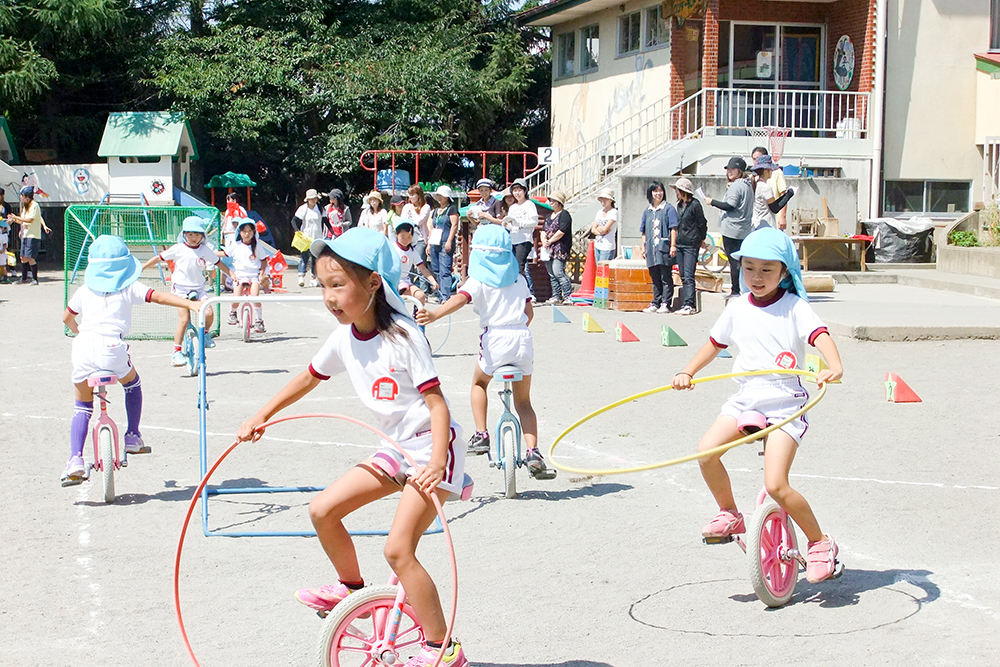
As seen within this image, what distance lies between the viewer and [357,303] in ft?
14.3

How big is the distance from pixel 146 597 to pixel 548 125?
34870mm

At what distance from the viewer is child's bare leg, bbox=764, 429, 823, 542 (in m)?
5.40

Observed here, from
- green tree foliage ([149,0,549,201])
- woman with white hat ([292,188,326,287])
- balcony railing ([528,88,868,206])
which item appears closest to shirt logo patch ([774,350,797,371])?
woman with white hat ([292,188,326,287])

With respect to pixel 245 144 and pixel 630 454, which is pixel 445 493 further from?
pixel 245 144

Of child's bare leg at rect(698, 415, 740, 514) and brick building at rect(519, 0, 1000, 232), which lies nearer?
child's bare leg at rect(698, 415, 740, 514)

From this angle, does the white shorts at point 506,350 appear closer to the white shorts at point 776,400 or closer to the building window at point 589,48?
the white shorts at point 776,400

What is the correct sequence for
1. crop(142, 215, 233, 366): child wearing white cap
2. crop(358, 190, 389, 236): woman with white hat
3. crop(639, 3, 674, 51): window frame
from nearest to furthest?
crop(142, 215, 233, 366): child wearing white cap, crop(358, 190, 389, 236): woman with white hat, crop(639, 3, 674, 51): window frame

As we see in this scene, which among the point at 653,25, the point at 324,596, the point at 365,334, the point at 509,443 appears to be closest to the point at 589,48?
the point at 653,25

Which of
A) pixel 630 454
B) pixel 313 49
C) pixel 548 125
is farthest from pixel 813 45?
pixel 630 454

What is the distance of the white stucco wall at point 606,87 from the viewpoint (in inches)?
1177

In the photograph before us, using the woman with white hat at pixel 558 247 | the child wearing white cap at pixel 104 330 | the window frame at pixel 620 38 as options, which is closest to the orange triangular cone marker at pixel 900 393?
the child wearing white cap at pixel 104 330

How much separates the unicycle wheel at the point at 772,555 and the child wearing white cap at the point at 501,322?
2.56 metres

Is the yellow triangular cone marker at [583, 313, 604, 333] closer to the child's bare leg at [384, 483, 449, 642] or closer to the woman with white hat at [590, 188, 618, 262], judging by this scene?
the woman with white hat at [590, 188, 618, 262]

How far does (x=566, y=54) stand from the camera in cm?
3541
